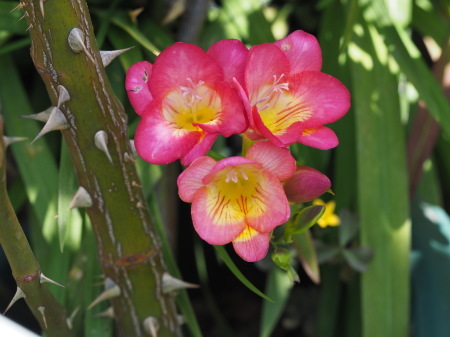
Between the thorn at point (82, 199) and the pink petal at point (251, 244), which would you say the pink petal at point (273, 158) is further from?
the thorn at point (82, 199)

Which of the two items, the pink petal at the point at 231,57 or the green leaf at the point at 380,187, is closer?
the pink petal at the point at 231,57

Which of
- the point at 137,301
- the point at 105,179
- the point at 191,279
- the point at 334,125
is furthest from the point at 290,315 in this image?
the point at 105,179

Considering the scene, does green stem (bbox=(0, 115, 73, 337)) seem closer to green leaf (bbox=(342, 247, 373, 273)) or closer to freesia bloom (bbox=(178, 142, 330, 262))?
freesia bloom (bbox=(178, 142, 330, 262))

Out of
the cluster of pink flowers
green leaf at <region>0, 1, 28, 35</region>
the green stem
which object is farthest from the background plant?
the cluster of pink flowers

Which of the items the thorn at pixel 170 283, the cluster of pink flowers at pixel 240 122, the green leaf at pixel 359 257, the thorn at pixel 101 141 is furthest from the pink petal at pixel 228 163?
the green leaf at pixel 359 257

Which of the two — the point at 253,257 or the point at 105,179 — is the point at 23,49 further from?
the point at 253,257

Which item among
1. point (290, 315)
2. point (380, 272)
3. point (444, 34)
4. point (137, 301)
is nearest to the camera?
point (137, 301)

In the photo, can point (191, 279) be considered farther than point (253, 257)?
Yes
